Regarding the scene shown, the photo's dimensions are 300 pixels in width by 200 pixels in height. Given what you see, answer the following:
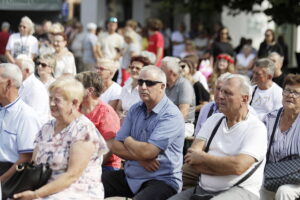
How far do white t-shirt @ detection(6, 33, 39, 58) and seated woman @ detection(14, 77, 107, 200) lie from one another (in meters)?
7.43

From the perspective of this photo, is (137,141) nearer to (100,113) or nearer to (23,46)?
(100,113)

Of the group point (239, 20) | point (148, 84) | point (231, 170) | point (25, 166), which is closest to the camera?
point (25, 166)

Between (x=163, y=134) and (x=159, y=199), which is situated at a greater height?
(x=163, y=134)

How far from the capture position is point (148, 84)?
6.06 metres

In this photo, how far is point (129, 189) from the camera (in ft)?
20.2

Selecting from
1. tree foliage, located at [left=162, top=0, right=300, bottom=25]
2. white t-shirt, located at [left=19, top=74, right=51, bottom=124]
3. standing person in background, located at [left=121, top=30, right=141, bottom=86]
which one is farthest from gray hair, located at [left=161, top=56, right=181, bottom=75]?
tree foliage, located at [left=162, top=0, right=300, bottom=25]

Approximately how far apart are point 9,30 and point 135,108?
9.54 meters

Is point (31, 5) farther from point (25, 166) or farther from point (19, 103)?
point (25, 166)

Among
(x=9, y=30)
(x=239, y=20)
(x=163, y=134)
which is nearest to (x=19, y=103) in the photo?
(x=163, y=134)

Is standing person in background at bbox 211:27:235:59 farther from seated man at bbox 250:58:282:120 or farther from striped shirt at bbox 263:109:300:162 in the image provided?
striped shirt at bbox 263:109:300:162

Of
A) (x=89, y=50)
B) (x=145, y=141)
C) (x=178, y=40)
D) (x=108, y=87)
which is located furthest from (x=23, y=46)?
(x=178, y=40)

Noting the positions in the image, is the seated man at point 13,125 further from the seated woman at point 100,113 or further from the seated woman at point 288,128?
the seated woman at point 288,128

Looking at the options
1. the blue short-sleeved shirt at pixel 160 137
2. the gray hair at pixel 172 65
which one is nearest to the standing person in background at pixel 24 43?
the gray hair at pixel 172 65

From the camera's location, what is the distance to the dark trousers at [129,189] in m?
5.73
